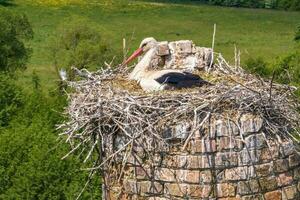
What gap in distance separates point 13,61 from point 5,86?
7.89m

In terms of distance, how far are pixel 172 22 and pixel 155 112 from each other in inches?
2518

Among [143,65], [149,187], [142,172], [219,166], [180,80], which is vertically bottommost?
[149,187]

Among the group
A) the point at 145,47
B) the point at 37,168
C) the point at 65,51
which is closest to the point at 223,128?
the point at 145,47

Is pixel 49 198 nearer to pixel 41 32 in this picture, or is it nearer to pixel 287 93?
pixel 287 93

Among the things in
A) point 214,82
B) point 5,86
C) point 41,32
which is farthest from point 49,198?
point 41,32

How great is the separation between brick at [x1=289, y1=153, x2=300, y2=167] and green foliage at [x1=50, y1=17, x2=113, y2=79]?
26244 mm

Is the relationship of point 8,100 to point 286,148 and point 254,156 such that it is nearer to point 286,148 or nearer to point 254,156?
point 286,148

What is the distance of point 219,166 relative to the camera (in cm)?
970

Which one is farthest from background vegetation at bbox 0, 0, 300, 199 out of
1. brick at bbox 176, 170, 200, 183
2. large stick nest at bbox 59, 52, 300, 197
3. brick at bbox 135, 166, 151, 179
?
brick at bbox 176, 170, 200, 183

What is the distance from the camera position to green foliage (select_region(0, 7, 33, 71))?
39062mm

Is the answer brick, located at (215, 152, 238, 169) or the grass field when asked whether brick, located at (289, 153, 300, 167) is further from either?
the grass field

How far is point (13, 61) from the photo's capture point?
39.8 meters

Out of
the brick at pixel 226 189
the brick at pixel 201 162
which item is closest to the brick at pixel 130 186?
the brick at pixel 201 162

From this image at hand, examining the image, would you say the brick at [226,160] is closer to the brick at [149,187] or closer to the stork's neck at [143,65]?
the brick at [149,187]
